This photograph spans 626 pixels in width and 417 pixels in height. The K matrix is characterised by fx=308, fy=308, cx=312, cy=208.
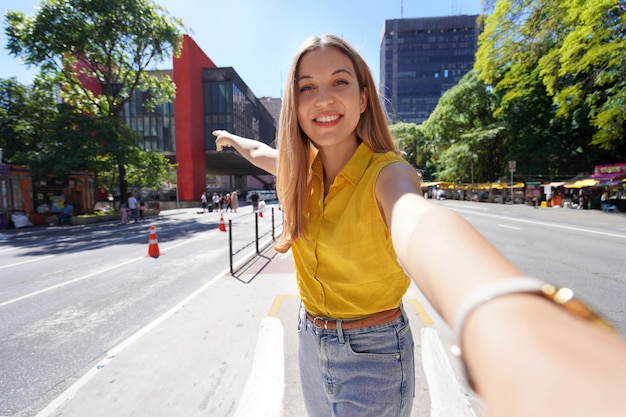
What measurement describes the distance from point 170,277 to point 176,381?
13.8 ft

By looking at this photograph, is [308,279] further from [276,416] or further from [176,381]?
[176,381]

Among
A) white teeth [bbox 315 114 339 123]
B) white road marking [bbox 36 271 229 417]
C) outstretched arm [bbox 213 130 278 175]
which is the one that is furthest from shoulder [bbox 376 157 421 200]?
white road marking [bbox 36 271 229 417]

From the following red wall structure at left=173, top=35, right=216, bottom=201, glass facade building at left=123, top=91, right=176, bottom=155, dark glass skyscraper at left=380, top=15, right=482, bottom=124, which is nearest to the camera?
red wall structure at left=173, top=35, right=216, bottom=201

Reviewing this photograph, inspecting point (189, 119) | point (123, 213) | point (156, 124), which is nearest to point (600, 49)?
point (123, 213)

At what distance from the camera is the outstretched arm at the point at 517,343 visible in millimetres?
368

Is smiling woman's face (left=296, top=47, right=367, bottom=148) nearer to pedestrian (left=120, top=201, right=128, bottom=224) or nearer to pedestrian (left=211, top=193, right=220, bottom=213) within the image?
pedestrian (left=120, top=201, right=128, bottom=224)

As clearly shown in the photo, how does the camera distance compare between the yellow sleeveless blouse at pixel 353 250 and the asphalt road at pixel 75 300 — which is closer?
the yellow sleeveless blouse at pixel 353 250

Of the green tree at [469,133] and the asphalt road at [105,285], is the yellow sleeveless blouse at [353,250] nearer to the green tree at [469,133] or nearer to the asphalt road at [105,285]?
the asphalt road at [105,285]

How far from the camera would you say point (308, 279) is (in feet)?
4.65

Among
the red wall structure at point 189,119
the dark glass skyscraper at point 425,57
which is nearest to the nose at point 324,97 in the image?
the red wall structure at point 189,119

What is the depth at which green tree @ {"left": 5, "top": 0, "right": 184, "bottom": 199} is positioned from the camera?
1819 centimetres

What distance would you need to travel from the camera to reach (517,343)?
1.49 ft

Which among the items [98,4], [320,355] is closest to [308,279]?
[320,355]

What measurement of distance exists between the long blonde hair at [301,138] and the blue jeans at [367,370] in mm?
498
